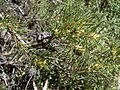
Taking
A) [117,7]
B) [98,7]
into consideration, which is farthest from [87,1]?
[117,7]

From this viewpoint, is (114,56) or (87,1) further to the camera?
(87,1)

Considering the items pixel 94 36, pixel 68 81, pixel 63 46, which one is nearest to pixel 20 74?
pixel 68 81

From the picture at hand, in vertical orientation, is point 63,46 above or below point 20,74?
above

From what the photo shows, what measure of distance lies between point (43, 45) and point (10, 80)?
56cm

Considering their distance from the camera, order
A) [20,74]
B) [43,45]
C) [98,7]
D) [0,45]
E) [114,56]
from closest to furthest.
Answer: [114,56] < [43,45] < [0,45] < [20,74] < [98,7]

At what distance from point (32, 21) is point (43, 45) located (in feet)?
1.20

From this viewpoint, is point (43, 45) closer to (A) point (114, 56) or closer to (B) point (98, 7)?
(A) point (114, 56)

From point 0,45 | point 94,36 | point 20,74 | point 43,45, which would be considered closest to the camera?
point 94,36

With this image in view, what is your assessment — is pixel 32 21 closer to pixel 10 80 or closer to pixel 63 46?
pixel 63 46

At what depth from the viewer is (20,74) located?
68.7 inches

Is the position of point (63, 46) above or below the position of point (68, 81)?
above

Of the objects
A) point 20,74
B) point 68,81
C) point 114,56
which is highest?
point 114,56

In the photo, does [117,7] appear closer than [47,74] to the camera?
No

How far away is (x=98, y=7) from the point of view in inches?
94.0
